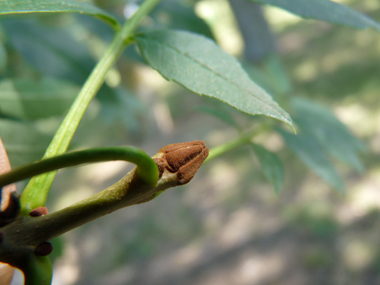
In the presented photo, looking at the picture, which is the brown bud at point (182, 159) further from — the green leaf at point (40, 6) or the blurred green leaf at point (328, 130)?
the blurred green leaf at point (328, 130)

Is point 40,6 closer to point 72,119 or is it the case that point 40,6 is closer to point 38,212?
point 72,119

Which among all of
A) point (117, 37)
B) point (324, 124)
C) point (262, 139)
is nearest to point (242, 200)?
point (262, 139)

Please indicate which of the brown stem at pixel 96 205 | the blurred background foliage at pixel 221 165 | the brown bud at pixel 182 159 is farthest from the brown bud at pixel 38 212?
the blurred background foliage at pixel 221 165

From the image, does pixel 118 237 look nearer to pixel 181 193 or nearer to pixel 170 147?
pixel 181 193

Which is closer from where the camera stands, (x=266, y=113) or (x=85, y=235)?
(x=266, y=113)

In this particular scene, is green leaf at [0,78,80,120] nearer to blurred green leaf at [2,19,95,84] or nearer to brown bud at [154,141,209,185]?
blurred green leaf at [2,19,95,84]

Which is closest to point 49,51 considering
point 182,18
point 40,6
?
point 182,18

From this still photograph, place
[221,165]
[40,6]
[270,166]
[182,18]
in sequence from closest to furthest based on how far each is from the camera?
[40,6]
[270,166]
[182,18]
[221,165]

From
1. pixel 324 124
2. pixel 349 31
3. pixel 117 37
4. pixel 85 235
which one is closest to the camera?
pixel 117 37
